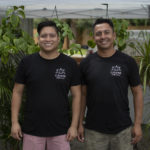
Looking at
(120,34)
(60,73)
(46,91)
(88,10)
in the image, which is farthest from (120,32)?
(88,10)

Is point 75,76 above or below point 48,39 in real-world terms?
below

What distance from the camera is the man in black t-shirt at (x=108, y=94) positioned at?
6.16ft

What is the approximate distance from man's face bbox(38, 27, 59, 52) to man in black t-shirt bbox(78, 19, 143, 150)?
0.28 m

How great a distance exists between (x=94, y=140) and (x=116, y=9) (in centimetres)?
359

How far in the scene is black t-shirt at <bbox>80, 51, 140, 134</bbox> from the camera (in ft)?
6.15

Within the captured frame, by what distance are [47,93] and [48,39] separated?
1.26 feet

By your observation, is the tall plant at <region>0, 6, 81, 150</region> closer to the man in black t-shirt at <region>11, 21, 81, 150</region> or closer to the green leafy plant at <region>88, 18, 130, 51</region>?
the green leafy plant at <region>88, 18, 130, 51</region>

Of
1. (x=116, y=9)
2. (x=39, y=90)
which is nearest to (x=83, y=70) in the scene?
(x=39, y=90)

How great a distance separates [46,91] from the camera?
1.84 metres

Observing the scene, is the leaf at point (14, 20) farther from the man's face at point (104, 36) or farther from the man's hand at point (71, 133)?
the man's hand at point (71, 133)

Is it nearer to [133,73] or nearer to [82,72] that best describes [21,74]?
[82,72]

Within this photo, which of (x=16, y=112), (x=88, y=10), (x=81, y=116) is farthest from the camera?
(x=88, y=10)

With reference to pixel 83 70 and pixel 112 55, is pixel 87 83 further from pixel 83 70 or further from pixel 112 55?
pixel 112 55

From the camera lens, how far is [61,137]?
1896mm
